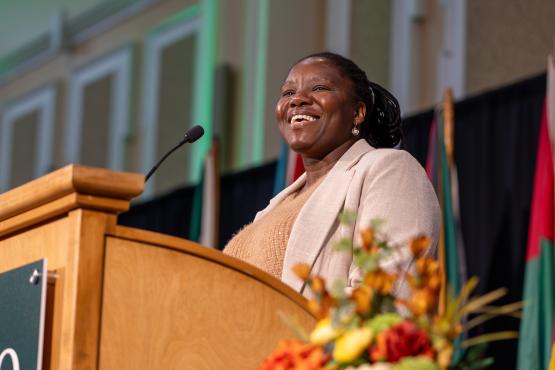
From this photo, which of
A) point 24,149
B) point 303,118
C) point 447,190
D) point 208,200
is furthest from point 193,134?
point 24,149

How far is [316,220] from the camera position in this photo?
244 cm

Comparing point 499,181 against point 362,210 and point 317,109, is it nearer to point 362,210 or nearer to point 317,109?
point 317,109

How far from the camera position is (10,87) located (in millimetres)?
9523

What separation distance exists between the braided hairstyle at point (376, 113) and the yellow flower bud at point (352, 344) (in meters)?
1.42

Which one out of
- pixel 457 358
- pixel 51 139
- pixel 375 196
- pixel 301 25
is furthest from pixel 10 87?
pixel 457 358

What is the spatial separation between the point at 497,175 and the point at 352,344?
3973mm

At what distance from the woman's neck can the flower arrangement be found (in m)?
1.23

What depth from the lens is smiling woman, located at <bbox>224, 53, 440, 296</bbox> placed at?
7.76ft

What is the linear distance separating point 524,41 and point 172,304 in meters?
4.51

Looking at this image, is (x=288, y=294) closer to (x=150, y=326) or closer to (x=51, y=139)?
(x=150, y=326)

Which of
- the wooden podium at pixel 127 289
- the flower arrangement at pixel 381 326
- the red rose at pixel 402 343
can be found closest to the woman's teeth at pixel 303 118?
the wooden podium at pixel 127 289

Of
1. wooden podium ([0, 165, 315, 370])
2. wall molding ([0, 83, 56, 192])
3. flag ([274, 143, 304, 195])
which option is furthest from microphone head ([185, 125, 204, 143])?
wall molding ([0, 83, 56, 192])

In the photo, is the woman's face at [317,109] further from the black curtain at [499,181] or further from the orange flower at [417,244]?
the black curtain at [499,181]

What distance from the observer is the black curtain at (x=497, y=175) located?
5.14 meters
